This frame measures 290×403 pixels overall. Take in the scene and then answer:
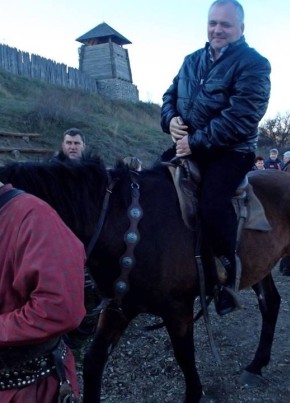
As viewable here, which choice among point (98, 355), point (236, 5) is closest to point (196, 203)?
point (98, 355)

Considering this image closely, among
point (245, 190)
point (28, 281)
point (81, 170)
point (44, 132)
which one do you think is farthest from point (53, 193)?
point (44, 132)

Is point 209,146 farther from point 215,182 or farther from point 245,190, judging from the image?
point 245,190

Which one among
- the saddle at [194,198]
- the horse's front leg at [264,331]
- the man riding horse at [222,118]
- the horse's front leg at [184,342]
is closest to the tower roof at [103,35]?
the horse's front leg at [264,331]

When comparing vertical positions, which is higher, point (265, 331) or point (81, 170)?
point (81, 170)

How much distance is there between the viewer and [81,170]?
2646mm

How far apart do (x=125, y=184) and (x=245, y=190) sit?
1045mm

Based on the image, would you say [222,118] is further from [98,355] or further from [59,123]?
[59,123]

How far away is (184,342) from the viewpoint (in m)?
3.07

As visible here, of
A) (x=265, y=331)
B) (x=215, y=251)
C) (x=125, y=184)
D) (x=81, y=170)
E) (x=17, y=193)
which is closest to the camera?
(x=17, y=193)

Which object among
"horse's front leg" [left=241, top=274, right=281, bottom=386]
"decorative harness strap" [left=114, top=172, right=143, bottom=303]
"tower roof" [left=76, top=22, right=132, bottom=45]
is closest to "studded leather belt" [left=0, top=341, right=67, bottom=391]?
"decorative harness strap" [left=114, top=172, right=143, bottom=303]

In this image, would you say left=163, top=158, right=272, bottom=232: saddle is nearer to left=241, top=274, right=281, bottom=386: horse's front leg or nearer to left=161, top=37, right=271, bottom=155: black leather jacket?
left=161, top=37, right=271, bottom=155: black leather jacket

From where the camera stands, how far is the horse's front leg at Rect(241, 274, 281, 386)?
12.8ft

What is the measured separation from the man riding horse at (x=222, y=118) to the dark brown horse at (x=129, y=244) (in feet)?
0.78

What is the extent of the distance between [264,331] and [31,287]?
10.6 ft
